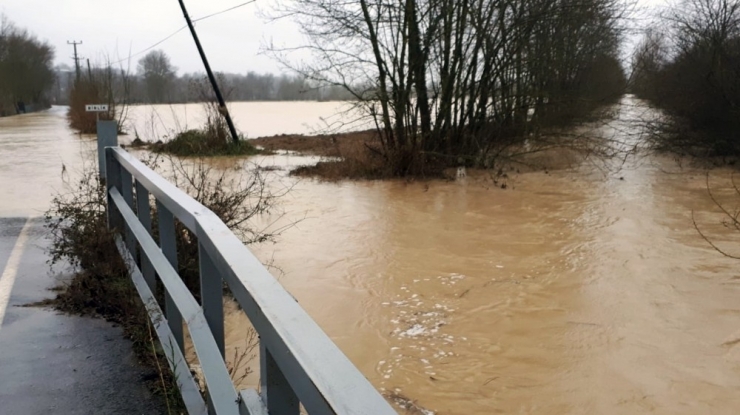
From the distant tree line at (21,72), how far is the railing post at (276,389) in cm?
6639

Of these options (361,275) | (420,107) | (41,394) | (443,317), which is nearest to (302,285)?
(361,275)

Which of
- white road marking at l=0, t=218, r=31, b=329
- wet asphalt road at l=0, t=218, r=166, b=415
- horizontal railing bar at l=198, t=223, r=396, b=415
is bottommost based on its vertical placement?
wet asphalt road at l=0, t=218, r=166, b=415

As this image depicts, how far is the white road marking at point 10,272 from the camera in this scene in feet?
17.5

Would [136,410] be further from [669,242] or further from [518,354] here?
[669,242]

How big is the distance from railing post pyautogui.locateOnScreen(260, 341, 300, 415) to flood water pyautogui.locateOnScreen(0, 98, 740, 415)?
3.02 meters

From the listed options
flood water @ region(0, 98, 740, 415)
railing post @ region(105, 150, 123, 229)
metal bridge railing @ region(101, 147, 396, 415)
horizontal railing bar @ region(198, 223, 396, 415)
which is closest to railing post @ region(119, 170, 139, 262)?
railing post @ region(105, 150, 123, 229)

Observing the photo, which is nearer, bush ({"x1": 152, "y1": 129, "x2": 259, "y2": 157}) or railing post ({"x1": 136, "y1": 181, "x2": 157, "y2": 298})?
railing post ({"x1": 136, "y1": 181, "x2": 157, "y2": 298})

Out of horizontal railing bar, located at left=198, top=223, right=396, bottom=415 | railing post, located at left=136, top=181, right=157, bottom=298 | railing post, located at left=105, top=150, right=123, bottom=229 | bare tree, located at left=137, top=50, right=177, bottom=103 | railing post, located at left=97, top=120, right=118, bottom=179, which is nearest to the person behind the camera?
horizontal railing bar, located at left=198, top=223, right=396, bottom=415

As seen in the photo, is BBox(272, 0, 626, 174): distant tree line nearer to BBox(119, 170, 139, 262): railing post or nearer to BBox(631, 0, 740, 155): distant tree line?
BBox(631, 0, 740, 155): distant tree line

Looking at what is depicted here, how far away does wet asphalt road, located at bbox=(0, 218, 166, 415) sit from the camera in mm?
3502

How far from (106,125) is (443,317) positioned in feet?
11.3

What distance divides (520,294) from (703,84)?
13.8 m

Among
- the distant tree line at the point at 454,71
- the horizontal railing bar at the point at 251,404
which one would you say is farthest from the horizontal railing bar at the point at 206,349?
the distant tree line at the point at 454,71

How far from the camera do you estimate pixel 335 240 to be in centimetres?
988
